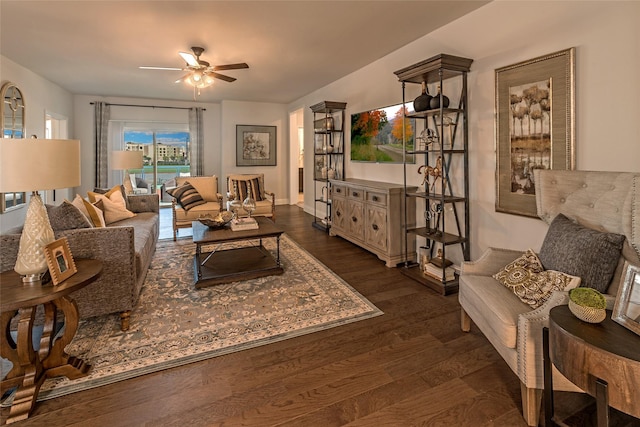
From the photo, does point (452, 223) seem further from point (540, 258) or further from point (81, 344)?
point (81, 344)

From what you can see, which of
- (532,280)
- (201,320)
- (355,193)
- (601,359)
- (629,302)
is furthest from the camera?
(355,193)

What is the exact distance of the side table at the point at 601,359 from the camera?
1.09 metres

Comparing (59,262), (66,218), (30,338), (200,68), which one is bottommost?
(30,338)

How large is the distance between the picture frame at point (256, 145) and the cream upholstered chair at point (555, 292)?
22.7ft

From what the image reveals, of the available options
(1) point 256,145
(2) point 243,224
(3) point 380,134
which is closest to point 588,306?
(2) point 243,224

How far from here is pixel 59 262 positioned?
1.80 m

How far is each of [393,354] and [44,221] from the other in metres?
2.19

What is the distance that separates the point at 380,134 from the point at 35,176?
386 cm

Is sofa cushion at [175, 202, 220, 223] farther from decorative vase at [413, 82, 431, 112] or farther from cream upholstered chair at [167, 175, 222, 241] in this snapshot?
decorative vase at [413, 82, 431, 112]

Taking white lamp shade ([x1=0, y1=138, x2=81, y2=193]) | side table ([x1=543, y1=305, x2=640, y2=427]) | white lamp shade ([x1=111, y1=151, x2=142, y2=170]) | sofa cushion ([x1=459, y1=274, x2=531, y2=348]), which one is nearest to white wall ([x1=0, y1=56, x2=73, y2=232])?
white lamp shade ([x1=111, y1=151, x2=142, y2=170])

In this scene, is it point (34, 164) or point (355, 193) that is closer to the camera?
point (34, 164)

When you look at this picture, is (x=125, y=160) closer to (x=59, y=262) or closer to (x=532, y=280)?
(x=59, y=262)

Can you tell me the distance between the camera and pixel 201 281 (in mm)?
3184

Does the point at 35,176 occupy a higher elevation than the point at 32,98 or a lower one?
lower
